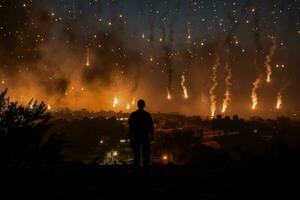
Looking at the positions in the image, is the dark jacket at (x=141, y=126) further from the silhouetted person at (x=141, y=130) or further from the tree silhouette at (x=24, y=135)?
the tree silhouette at (x=24, y=135)

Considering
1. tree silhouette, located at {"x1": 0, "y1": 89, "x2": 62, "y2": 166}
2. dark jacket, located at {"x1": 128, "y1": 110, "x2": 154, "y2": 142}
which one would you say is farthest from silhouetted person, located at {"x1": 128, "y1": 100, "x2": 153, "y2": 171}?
tree silhouette, located at {"x1": 0, "y1": 89, "x2": 62, "y2": 166}

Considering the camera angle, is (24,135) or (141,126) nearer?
(141,126)

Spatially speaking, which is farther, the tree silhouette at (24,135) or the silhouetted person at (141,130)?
the tree silhouette at (24,135)

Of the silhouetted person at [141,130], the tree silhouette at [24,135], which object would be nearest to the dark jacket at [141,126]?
the silhouetted person at [141,130]

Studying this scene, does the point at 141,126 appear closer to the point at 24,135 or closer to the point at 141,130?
the point at 141,130

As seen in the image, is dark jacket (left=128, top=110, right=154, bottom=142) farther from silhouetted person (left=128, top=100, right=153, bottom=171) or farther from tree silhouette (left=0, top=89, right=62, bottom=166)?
tree silhouette (left=0, top=89, right=62, bottom=166)

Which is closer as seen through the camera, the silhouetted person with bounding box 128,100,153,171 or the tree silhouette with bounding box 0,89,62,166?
the silhouetted person with bounding box 128,100,153,171

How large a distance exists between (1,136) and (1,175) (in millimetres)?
6164

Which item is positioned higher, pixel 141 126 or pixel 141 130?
pixel 141 126

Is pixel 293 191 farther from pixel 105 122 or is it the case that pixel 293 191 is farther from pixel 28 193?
pixel 105 122

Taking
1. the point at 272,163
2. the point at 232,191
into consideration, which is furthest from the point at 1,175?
the point at 272,163

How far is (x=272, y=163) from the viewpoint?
39.5ft

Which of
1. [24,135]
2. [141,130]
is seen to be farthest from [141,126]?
[24,135]

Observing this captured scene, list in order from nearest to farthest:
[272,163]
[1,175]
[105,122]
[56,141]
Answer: [1,175] < [272,163] < [56,141] < [105,122]
